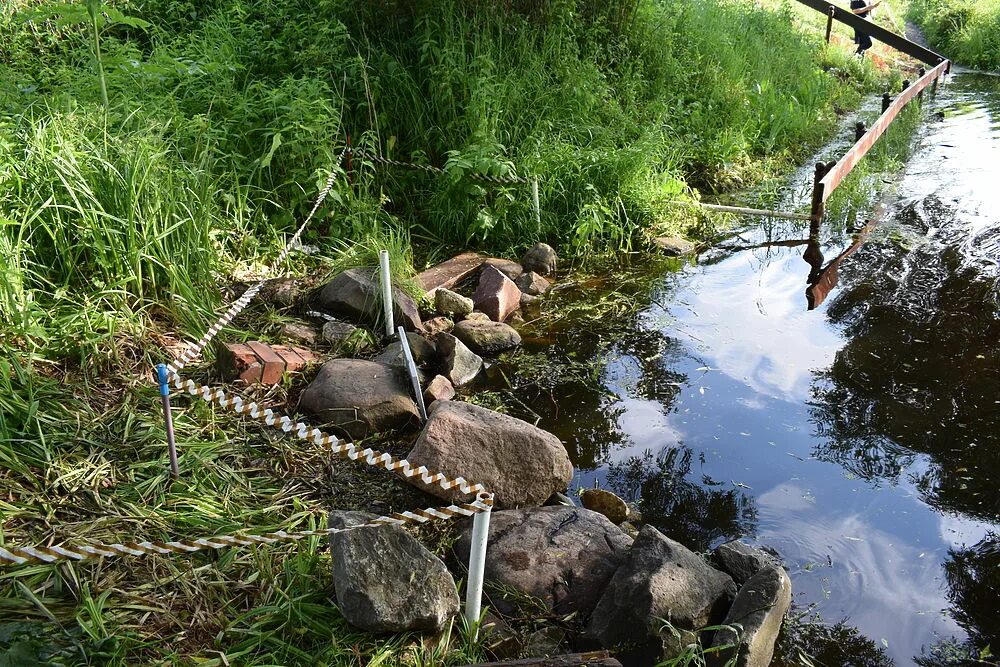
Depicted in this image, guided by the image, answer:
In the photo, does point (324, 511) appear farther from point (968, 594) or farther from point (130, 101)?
point (130, 101)

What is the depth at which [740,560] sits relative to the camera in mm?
3162

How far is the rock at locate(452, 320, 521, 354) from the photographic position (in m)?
5.02

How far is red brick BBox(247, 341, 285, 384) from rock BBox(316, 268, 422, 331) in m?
0.78

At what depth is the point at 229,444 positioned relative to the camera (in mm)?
3664

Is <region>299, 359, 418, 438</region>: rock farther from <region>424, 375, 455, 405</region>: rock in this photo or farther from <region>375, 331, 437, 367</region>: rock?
<region>375, 331, 437, 367</region>: rock

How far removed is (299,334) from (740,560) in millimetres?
2857

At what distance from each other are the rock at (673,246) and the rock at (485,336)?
2167 millimetres

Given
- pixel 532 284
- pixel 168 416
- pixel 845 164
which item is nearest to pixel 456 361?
pixel 532 284

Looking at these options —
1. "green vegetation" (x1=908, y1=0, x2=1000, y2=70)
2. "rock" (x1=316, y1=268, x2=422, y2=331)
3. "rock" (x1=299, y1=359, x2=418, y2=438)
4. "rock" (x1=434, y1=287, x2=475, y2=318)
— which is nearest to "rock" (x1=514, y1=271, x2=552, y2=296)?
"rock" (x1=434, y1=287, x2=475, y2=318)

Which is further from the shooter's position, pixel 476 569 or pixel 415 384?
pixel 415 384

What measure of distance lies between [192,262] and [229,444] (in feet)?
4.71

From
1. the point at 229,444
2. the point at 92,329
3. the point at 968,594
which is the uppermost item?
the point at 92,329

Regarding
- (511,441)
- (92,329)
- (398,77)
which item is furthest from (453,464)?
(398,77)

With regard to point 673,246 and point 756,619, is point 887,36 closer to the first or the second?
point 673,246
